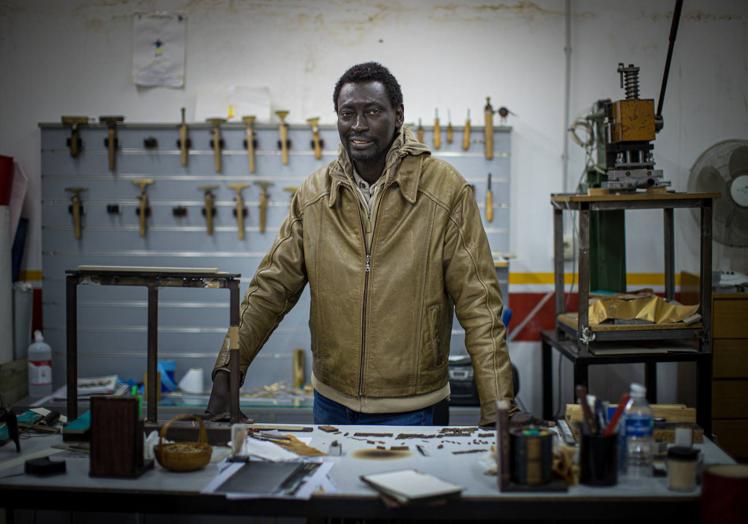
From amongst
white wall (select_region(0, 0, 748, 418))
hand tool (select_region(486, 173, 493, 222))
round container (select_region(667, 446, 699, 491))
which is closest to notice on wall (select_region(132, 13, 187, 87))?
white wall (select_region(0, 0, 748, 418))

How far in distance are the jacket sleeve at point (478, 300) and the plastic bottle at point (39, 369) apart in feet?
9.53

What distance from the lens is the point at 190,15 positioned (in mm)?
5031

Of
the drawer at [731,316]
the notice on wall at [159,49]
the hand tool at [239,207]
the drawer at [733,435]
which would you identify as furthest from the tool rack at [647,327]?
the notice on wall at [159,49]

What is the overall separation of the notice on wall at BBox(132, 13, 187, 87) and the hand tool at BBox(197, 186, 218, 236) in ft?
2.24

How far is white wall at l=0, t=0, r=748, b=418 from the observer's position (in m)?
5.02

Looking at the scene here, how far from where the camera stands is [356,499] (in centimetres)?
206

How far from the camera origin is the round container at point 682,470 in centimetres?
212

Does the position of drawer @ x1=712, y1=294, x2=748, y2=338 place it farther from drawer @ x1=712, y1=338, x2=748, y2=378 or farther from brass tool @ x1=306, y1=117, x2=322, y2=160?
brass tool @ x1=306, y1=117, x2=322, y2=160

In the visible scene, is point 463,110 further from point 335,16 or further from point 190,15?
point 190,15

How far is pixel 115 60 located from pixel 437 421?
3.27 metres

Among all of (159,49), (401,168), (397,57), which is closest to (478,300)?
(401,168)

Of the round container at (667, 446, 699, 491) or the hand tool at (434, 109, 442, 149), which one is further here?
the hand tool at (434, 109, 442, 149)

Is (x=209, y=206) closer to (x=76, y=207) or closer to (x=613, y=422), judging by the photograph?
(x=76, y=207)

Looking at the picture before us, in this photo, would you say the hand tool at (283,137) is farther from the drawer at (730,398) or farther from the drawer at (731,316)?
the drawer at (730,398)
